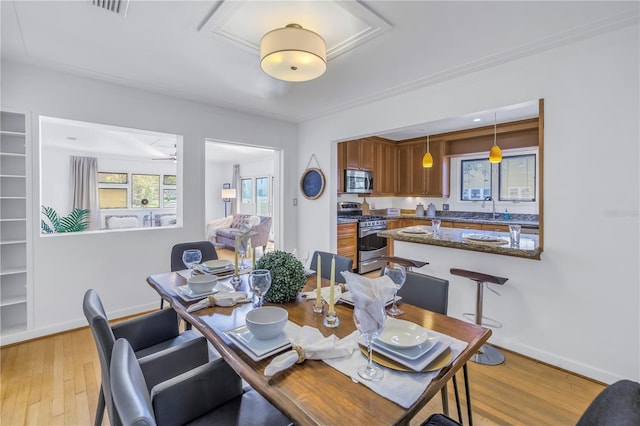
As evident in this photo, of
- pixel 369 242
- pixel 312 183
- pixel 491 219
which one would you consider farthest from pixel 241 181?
pixel 491 219

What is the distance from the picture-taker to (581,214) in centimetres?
212

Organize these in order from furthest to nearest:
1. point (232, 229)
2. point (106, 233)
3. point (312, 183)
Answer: point (232, 229)
point (312, 183)
point (106, 233)

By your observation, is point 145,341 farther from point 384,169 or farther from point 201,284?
point 384,169

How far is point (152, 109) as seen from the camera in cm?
318

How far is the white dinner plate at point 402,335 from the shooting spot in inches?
40.9

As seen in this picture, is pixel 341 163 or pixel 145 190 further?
pixel 145 190

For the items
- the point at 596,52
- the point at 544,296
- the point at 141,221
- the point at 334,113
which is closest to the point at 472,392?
the point at 544,296

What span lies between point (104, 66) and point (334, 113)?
98.5 inches

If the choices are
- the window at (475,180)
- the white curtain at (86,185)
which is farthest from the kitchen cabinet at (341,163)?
the white curtain at (86,185)

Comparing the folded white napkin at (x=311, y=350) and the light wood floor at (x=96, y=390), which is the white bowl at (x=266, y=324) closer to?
the folded white napkin at (x=311, y=350)

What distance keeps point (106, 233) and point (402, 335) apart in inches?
125

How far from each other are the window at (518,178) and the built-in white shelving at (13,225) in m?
6.28

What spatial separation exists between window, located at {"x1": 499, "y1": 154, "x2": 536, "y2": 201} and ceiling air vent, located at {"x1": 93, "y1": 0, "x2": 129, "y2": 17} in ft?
17.7

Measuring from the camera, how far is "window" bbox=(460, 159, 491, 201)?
5.18 metres
